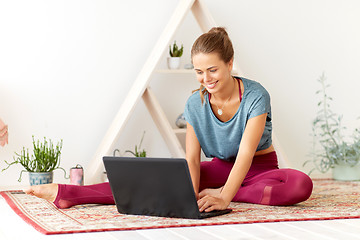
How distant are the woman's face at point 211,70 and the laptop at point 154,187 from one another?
0.49 m

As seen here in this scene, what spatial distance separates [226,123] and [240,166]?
289 millimetres

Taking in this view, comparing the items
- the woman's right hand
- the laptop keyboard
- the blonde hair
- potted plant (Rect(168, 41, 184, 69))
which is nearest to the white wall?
potted plant (Rect(168, 41, 184, 69))

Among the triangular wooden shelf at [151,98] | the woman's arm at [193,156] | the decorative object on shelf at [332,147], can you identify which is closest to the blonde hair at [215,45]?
the woman's arm at [193,156]

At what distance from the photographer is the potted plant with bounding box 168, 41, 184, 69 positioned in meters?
3.42

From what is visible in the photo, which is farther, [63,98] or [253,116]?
[63,98]

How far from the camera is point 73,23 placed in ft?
11.1

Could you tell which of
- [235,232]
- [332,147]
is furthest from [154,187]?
[332,147]

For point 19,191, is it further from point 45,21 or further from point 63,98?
point 45,21

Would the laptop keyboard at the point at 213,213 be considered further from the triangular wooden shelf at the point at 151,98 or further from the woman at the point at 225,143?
the triangular wooden shelf at the point at 151,98

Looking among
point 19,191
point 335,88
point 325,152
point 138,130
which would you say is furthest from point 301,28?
point 19,191

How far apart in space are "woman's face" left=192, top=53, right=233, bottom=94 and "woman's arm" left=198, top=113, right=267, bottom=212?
196mm

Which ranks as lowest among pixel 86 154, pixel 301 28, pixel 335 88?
pixel 86 154

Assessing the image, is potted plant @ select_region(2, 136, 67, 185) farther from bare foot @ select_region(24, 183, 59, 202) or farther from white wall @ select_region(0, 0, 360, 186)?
bare foot @ select_region(24, 183, 59, 202)

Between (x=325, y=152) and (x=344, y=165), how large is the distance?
0.95 ft
